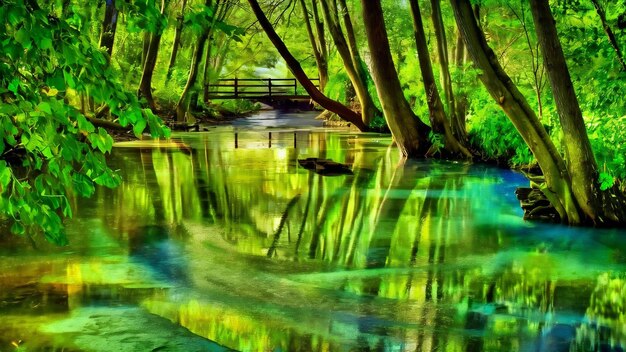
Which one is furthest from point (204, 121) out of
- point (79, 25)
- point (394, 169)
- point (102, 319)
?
point (79, 25)

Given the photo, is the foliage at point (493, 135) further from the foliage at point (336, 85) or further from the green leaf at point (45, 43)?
the green leaf at point (45, 43)

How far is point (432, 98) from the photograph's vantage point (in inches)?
751

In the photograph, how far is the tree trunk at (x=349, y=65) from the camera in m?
24.7

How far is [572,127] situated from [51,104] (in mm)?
8171

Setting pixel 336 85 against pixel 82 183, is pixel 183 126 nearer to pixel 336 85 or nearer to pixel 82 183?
pixel 336 85

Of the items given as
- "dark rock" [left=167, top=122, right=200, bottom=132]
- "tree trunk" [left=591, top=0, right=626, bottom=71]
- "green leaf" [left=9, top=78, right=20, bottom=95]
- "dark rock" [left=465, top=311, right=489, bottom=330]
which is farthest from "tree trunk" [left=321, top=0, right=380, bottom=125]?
"green leaf" [left=9, top=78, right=20, bottom=95]

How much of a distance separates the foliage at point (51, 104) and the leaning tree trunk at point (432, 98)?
644 inches

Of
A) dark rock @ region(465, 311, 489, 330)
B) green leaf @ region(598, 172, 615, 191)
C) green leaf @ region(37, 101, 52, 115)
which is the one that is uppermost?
green leaf @ region(37, 101, 52, 115)

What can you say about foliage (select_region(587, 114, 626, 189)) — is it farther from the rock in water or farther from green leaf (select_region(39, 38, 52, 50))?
green leaf (select_region(39, 38, 52, 50))

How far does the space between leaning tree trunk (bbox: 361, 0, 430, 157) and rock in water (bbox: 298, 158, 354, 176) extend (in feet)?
10.1

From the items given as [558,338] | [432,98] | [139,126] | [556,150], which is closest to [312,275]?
[558,338]

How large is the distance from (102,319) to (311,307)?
Answer: 5.53ft

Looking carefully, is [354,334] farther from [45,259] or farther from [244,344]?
[45,259]

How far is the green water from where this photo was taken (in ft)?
18.1
